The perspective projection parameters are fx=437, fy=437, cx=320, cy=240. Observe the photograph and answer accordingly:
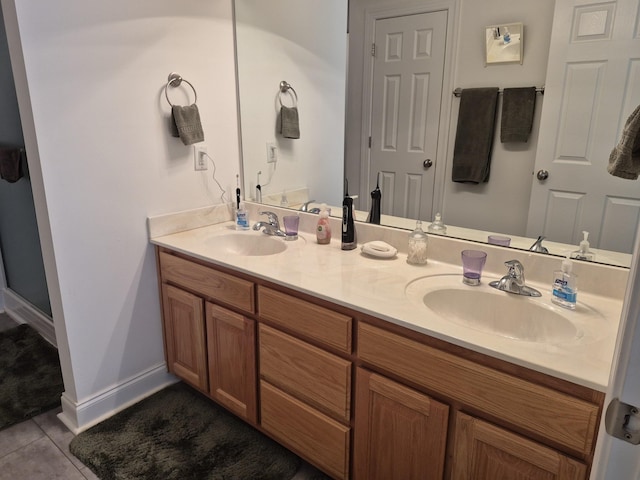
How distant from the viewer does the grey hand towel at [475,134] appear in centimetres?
153

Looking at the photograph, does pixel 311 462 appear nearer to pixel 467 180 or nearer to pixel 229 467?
pixel 229 467

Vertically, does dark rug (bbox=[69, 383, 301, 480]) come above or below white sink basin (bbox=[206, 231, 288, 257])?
below

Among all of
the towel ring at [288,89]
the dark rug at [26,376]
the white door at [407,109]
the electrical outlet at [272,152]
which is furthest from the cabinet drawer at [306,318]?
the dark rug at [26,376]

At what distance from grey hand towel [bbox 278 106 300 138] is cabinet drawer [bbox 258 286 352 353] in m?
0.99

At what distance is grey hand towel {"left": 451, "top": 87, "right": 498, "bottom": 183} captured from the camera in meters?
1.53

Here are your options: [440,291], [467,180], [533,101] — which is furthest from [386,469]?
[533,101]

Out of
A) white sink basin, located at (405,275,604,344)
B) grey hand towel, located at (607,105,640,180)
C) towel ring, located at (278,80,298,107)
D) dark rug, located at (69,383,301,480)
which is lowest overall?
dark rug, located at (69,383,301,480)

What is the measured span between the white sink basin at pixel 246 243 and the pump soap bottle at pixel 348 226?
34 cm

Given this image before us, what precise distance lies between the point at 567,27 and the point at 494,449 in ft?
4.14

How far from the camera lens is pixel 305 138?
2213 mm

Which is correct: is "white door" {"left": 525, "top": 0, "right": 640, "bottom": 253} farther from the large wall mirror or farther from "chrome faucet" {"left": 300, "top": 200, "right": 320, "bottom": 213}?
"chrome faucet" {"left": 300, "top": 200, "right": 320, "bottom": 213}

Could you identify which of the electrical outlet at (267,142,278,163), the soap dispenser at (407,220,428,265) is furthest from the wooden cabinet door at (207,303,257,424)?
the electrical outlet at (267,142,278,163)

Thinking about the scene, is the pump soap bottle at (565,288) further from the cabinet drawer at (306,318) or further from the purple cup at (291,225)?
the purple cup at (291,225)

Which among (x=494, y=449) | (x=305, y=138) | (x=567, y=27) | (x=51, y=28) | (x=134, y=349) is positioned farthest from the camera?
(x=305, y=138)
